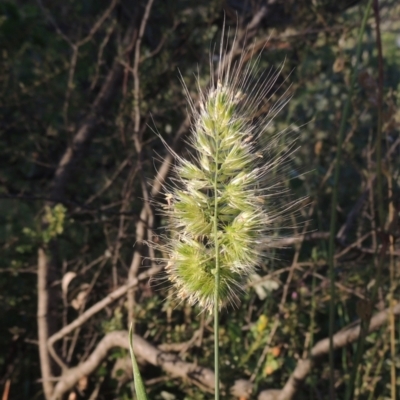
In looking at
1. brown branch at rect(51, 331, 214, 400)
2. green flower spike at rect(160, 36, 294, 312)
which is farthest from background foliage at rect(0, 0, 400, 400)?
green flower spike at rect(160, 36, 294, 312)

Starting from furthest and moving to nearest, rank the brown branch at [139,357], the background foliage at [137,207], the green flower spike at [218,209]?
the background foliage at [137,207] < the brown branch at [139,357] < the green flower spike at [218,209]

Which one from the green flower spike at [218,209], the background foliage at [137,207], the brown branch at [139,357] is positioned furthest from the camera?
the background foliage at [137,207]

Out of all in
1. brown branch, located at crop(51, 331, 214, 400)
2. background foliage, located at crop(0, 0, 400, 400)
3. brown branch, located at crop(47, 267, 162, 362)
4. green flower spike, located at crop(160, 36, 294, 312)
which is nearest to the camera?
green flower spike, located at crop(160, 36, 294, 312)

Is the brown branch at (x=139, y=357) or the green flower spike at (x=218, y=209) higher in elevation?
the green flower spike at (x=218, y=209)

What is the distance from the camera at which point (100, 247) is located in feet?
10.7

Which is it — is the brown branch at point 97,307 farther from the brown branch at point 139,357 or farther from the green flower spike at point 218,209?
the green flower spike at point 218,209

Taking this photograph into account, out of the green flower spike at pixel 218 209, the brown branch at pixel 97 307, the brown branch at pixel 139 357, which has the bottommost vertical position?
the brown branch at pixel 139 357

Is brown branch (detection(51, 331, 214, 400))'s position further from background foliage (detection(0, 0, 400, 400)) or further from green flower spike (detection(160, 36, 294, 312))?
green flower spike (detection(160, 36, 294, 312))

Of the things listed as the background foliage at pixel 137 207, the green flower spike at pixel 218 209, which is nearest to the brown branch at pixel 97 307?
the background foliage at pixel 137 207

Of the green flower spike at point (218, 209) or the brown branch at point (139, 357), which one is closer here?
the green flower spike at point (218, 209)

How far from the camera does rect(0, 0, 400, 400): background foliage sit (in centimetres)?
258

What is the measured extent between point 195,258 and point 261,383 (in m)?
1.41

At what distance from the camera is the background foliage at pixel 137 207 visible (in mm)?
2580

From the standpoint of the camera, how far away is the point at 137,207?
124 inches
